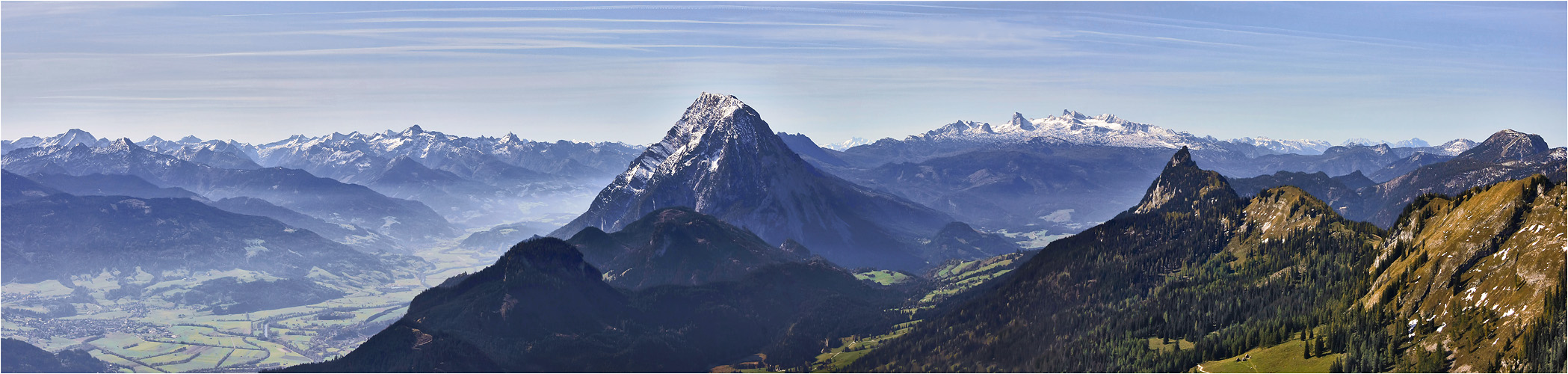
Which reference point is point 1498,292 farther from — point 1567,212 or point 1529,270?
point 1567,212

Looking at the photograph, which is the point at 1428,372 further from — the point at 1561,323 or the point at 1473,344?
the point at 1561,323

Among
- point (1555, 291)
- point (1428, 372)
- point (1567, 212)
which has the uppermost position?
point (1567, 212)

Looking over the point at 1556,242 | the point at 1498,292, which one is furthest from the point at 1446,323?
the point at 1556,242

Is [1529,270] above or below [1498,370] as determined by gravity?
above

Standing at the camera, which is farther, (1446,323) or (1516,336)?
(1446,323)

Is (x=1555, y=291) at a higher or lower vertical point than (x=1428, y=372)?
higher

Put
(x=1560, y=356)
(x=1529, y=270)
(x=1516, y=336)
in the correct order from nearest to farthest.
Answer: (x=1560, y=356), (x=1516, y=336), (x=1529, y=270)

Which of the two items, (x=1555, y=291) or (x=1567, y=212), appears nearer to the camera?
(x=1555, y=291)

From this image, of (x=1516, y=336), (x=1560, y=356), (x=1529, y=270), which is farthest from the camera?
(x=1529, y=270)

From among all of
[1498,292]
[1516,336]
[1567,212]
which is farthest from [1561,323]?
[1567,212]
